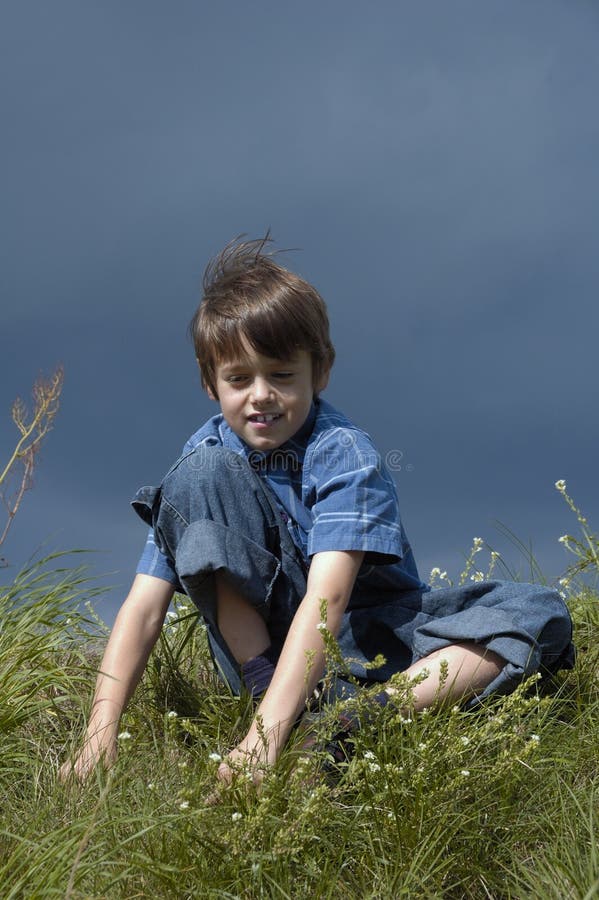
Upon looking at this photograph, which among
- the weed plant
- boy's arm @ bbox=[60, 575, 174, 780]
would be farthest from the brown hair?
the weed plant

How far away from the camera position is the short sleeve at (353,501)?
2756 millimetres

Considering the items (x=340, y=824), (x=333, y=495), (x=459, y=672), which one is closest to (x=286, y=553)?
(x=333, y=495)

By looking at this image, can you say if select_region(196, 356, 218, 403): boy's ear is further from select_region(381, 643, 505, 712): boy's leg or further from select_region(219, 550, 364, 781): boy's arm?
select_region(381, 643, 505, 712): boy's leg

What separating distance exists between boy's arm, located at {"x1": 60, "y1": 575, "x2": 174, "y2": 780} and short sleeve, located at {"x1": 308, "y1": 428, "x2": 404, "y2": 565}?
0.68 metres

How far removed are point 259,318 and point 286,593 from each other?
0.91 metres

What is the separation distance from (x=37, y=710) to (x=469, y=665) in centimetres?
144

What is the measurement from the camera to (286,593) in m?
3.00

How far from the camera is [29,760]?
2.89 metres

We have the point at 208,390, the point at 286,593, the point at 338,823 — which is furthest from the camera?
the point at 208,390

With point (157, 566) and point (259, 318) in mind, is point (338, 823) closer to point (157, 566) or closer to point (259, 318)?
point (157, 566)

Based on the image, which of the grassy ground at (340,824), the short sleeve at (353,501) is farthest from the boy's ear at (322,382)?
A: the grassy ground at (340,824)

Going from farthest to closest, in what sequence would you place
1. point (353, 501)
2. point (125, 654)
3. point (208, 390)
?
point (208, 390), point (125, 654), point (353, 501)

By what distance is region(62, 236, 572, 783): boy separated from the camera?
2828 mm

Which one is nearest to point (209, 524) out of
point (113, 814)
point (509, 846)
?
point (113, 814)
